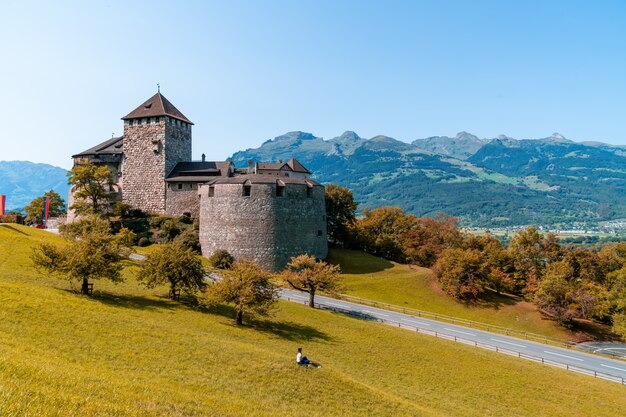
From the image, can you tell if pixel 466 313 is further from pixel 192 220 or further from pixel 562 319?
pixel 192 220

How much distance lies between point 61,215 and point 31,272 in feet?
190

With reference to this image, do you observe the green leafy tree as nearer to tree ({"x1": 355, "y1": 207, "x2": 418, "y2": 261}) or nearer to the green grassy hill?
the green grassy hill

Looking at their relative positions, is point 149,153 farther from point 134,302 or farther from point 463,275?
point 463,275

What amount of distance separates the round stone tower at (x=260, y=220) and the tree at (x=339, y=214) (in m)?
14.2

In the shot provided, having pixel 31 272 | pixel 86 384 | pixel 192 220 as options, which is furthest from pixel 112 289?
pixel 192 220

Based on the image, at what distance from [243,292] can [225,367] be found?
12.4 meters

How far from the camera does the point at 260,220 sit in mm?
63469

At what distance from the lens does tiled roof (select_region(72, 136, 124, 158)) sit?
79.5m

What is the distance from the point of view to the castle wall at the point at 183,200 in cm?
7362

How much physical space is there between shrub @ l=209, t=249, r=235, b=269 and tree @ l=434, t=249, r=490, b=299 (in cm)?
3428

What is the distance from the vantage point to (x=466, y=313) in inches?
2336

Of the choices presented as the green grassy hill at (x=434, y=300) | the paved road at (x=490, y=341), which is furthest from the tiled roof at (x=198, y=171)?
the paved road at (x=490, y=341)

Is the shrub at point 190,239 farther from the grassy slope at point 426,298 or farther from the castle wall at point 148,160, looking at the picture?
the grassy slope at point 426,298

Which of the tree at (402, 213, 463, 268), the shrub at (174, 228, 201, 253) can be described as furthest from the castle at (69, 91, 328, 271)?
the tree at (402, 213, 463, 268)
